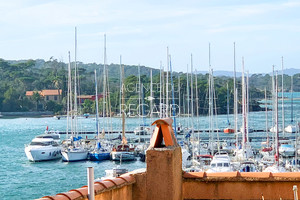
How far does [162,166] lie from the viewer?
8.05m

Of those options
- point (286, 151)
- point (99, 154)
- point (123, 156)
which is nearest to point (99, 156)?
point (99, 154)

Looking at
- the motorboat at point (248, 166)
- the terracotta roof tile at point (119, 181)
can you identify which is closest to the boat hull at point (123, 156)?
the motorboat at point (248, 166)

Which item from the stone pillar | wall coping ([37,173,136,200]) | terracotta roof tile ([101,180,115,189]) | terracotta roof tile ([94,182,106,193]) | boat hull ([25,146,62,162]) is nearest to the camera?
wall coping ([37,173,136,200])

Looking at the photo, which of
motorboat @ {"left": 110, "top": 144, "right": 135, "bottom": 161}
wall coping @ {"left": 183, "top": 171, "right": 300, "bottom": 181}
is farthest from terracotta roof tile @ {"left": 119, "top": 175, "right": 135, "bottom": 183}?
motorboat @ {"left": 110, "top": 144, "right": 135, "bottom": 161}

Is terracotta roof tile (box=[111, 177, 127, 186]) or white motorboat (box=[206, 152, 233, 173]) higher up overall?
terracotta roof tile (box=[111, 177, 127, 186])

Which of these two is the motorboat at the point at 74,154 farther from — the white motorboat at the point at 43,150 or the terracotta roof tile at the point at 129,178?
the terracotta roof tile at the point at 129,178

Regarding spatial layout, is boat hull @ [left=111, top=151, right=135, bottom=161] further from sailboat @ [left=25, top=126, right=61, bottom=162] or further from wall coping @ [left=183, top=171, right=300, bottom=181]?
wall coping @ [left=183, top=171, right=300, bottom=181]

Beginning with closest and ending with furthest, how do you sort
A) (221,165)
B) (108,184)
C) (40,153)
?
(108,184) → (221,165) → (40,153)

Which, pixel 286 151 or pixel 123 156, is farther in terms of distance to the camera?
pixel 123 156

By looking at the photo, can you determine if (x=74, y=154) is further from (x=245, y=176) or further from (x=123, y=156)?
(x=245, y=176)

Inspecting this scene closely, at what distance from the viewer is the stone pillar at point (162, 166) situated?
800cm

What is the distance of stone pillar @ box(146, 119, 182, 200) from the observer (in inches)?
315

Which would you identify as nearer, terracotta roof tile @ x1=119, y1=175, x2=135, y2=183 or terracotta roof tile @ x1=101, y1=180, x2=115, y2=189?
terracotta roof tile @ x1=101, y1=180, x2=115, y2=189

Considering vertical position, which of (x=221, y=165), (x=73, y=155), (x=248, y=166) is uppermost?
(x=221, y=165)
